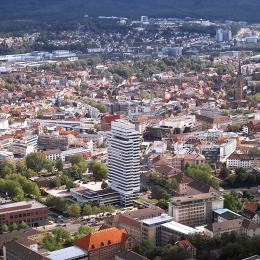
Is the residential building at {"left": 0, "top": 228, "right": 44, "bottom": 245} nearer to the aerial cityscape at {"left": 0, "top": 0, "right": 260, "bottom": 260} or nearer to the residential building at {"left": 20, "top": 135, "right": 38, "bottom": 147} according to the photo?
the aerial cityscape at {"left": 0, "top": 0, "right": 260, "bottom": 260}

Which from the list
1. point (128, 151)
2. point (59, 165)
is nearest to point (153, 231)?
point (128, 151)

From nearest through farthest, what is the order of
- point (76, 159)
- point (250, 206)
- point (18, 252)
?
point (18, 252), point (250, 206), point (76, 159)

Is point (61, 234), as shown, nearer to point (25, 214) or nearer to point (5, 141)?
point (25, 214)

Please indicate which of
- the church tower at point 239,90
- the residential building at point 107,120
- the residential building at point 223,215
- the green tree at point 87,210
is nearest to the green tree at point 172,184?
the residential building at point 223,215

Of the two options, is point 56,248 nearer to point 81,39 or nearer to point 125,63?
point 125,63

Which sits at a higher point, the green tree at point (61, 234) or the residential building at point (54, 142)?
the green tree at point (61, 234)

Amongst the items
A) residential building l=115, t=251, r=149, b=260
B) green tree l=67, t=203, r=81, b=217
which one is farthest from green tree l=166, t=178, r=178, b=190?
residential building l=115, t=251, r=149, b=260

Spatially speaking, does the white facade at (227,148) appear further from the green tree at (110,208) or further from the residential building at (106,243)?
the residential building at (106,243)
